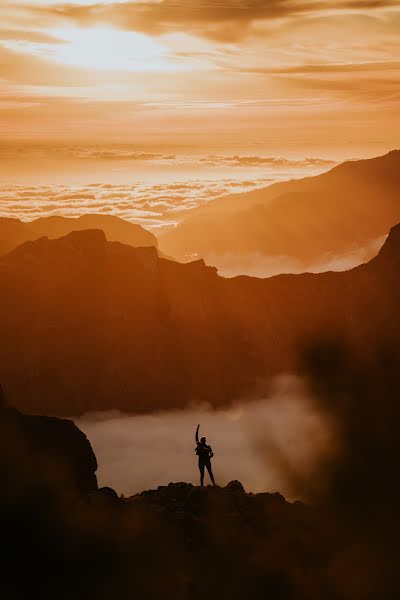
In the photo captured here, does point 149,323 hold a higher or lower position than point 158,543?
higher

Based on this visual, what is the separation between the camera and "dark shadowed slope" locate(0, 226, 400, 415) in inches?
5669

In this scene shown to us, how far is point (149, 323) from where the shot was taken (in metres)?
156

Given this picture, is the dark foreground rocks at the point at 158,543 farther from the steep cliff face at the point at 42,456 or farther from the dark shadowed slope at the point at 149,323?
the dark shadowed slope at the point at 149,323

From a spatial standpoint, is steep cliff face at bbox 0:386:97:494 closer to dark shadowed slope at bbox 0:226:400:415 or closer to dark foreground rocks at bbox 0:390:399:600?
dark foreground rocks at bbox 0:390:399:600

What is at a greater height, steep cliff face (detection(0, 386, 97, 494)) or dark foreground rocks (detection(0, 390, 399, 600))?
steep cliff face (detection(0, 386, 97, 494))

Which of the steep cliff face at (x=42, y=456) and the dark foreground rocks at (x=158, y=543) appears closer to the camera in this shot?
the dark foreground rocks at (x=158, y=543)

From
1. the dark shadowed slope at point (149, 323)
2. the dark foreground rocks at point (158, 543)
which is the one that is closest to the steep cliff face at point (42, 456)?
the dark foreground rocks at point (158, 543)

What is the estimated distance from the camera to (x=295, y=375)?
164 m

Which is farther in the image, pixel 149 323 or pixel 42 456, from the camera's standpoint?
A: pixel 149 323

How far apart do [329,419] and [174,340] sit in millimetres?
46911

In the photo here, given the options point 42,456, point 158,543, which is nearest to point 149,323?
point 42,456

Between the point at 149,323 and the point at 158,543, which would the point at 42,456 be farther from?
the point at 149,323

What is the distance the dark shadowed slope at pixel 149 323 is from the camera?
472 feet

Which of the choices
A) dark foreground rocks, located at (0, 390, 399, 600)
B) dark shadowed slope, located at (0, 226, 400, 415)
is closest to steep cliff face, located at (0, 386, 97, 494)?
dark foreground rocks, located at (0, 390, 399, 600)
